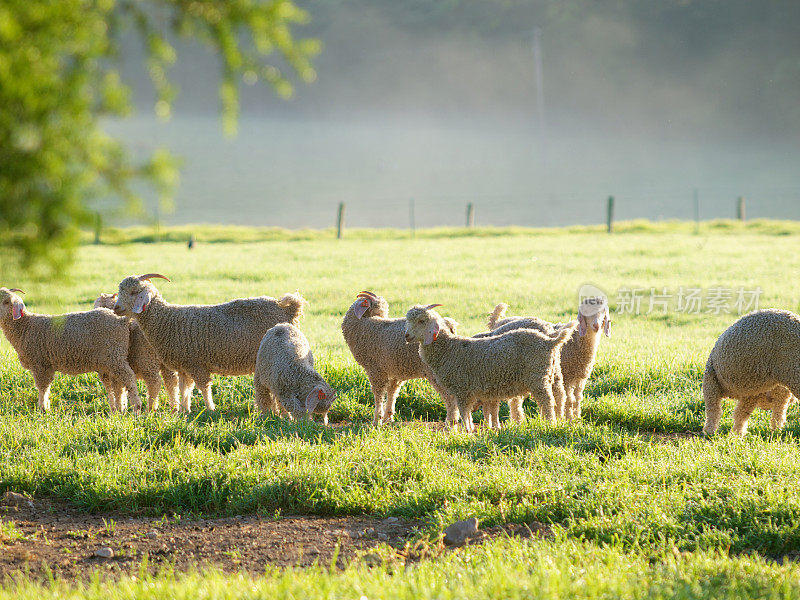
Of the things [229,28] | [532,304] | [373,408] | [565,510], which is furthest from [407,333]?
[532,304]

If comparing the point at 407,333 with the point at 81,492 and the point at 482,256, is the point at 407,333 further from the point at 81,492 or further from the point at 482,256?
the point at 482,256

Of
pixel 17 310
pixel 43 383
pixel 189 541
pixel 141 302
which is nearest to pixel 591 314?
pixel 189 541

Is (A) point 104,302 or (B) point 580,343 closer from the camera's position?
(B) point 580,343

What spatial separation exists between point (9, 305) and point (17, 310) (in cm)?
22

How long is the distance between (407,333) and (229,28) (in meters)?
3.93

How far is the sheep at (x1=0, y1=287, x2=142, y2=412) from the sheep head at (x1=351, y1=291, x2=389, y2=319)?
234cm

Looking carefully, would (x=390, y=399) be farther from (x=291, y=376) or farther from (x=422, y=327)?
(x=422, y=327)

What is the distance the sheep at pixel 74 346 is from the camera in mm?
7738

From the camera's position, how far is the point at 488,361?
21.6 feet

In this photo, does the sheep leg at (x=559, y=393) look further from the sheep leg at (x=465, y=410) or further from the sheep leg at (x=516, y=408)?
the sheep leg at (x=465, y=410)

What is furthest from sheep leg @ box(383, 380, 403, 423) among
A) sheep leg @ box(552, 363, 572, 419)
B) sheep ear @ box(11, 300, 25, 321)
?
sheep ear @ box(11, 300, 25, 321)

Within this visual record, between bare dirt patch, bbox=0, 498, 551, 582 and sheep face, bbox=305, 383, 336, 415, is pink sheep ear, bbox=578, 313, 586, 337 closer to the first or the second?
sheep face, bbox=305, 383, 336, 415

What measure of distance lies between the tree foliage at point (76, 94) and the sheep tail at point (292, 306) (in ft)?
16.4

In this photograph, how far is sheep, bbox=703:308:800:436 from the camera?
6.41m
